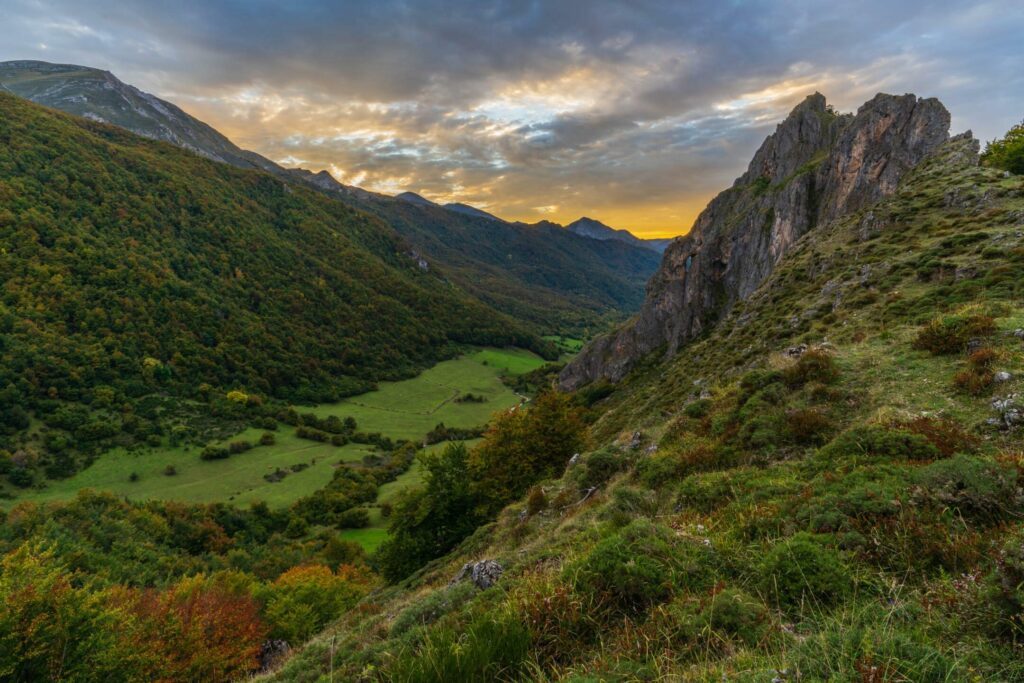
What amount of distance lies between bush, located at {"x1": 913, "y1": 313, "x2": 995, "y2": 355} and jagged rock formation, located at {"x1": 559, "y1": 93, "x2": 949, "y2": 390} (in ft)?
164

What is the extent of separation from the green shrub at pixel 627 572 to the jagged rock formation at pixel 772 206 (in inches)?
2456

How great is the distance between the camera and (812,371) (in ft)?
42.5

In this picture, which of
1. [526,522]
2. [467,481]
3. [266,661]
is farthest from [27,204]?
[526,522]

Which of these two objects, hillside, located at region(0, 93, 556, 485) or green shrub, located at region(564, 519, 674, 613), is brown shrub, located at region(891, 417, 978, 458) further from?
hillside, located at region(0, 93, 556, 485)

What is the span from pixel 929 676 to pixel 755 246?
79.0m

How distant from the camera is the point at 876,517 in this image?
6.22 metres

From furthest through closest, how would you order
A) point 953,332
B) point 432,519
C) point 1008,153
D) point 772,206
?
point 772,206 → point 1008,153 → point 432,519 → point 953,332

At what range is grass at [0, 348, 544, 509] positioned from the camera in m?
77.8

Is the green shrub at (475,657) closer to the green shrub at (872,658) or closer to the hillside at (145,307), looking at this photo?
the green shrub at (872,658)

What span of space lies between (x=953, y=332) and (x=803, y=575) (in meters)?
11.7

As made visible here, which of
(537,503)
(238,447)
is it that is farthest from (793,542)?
(238,447)

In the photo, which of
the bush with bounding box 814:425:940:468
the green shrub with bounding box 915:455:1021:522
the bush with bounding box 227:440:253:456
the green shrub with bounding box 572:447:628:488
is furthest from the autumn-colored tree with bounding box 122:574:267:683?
the bush with bounding box 227:440:253:456

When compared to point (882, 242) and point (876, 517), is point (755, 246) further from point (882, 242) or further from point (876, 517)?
point (876, 517)

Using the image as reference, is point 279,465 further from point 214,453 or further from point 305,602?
point 305,602
